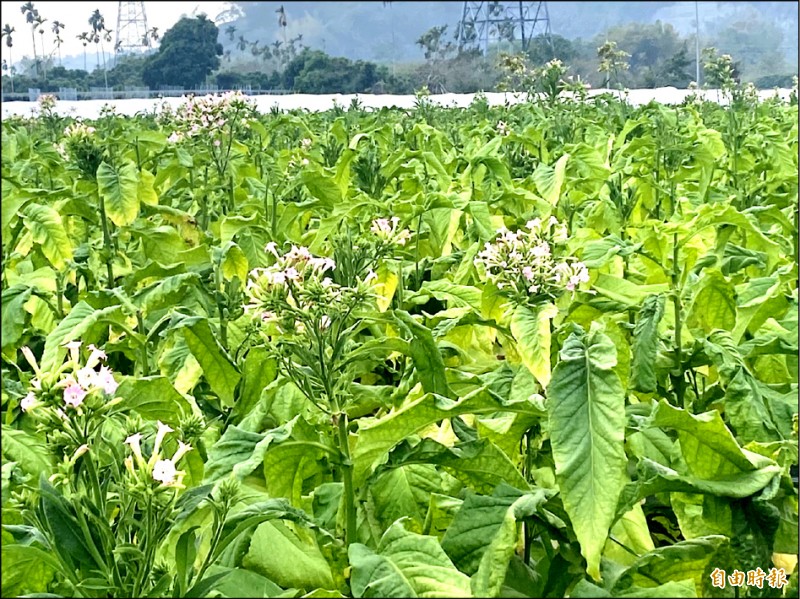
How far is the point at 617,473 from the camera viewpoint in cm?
91

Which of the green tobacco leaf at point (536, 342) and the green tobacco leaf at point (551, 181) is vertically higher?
the green tobacco leaf at point (551, 181)

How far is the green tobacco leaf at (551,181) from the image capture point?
2.65 m

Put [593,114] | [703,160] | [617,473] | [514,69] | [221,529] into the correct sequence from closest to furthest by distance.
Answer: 1. [617,473]
2. [221,529]
3. [703,160]
4. [514,69]
5. [593,114]

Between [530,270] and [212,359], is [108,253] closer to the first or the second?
[212,359]

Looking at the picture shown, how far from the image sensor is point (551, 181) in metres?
2.70

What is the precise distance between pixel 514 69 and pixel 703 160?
1535 millimetres

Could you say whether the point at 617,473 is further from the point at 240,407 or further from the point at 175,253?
the point at 175,253

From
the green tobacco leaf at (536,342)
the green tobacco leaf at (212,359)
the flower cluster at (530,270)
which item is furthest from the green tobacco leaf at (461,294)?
the green tobacco leaf at (212,359)

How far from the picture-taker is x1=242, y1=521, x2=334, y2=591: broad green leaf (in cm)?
111

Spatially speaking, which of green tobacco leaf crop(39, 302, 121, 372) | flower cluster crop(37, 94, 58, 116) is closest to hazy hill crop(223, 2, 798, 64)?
green tobacco leaf crop(39, 302, 121, 372)

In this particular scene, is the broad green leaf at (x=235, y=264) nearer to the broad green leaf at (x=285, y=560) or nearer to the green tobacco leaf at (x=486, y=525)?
the broad green leaf at (x=285, y=560)

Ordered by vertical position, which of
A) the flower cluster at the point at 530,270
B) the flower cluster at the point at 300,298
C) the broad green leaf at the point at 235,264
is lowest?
the broad green leaf at the point at 235,264

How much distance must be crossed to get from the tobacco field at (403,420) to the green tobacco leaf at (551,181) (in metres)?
0.02

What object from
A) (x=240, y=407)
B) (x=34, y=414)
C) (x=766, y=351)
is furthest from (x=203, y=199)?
(x=34, y=414)
